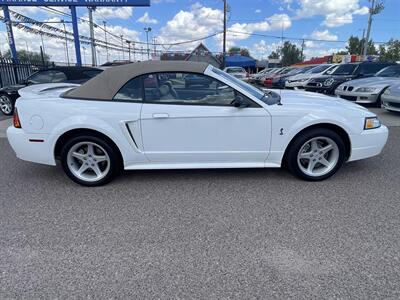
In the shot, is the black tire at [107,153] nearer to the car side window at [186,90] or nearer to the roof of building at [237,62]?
the car side window at [186,90]

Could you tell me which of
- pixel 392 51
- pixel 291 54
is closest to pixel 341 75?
pixel 392 51

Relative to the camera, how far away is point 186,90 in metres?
3.48

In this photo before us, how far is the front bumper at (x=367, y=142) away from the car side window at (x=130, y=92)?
8.96 ft

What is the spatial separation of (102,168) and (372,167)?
12.6 feet

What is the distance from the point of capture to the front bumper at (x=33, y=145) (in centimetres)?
346

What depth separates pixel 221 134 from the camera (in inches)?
135

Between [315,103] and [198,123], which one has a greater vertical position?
[315,103]

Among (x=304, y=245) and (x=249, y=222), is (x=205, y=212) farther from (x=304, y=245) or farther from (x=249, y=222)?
(x=304, y=245)

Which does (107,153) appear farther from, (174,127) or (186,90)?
(186,90)

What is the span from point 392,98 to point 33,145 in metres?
8.40

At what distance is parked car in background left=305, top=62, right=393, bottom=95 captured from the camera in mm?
11141

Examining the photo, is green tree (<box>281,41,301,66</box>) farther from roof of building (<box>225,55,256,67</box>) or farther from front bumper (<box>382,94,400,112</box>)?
front bumper (<box>382,94,400,112</box>)

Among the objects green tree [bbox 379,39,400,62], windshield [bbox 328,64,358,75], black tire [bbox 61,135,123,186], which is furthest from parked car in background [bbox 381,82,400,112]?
green tree [bbox 379,39,400,62]

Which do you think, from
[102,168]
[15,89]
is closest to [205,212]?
[102,168]
